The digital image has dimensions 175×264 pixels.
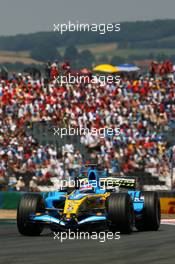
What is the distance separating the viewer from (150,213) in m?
20.0

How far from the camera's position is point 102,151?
118 feet

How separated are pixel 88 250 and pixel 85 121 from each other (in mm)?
22821

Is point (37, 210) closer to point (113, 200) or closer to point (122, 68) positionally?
point (113, 200)

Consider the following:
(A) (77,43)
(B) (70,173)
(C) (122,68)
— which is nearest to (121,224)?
(B) (70,173)

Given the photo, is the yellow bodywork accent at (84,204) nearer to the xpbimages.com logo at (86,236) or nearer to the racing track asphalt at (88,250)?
the xpbimages.com logo at (86,236)

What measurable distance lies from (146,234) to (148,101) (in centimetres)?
2093

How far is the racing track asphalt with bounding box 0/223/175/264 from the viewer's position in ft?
45.1

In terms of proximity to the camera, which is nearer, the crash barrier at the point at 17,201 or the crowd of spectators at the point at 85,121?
the crash barrier at the point at 17,201

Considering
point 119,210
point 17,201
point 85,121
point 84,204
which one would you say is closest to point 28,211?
point 84,204

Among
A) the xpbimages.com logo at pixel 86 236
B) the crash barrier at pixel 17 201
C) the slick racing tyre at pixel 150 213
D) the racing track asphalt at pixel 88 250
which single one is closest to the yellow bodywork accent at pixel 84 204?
the xpbimages.com logo at pixel 86 236

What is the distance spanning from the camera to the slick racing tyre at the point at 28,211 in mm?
18391

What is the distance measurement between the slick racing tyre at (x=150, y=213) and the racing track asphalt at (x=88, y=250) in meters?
0.57

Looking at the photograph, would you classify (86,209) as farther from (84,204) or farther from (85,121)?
(85,121)

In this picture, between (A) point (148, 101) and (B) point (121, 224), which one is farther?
(A) point (148, 101)
